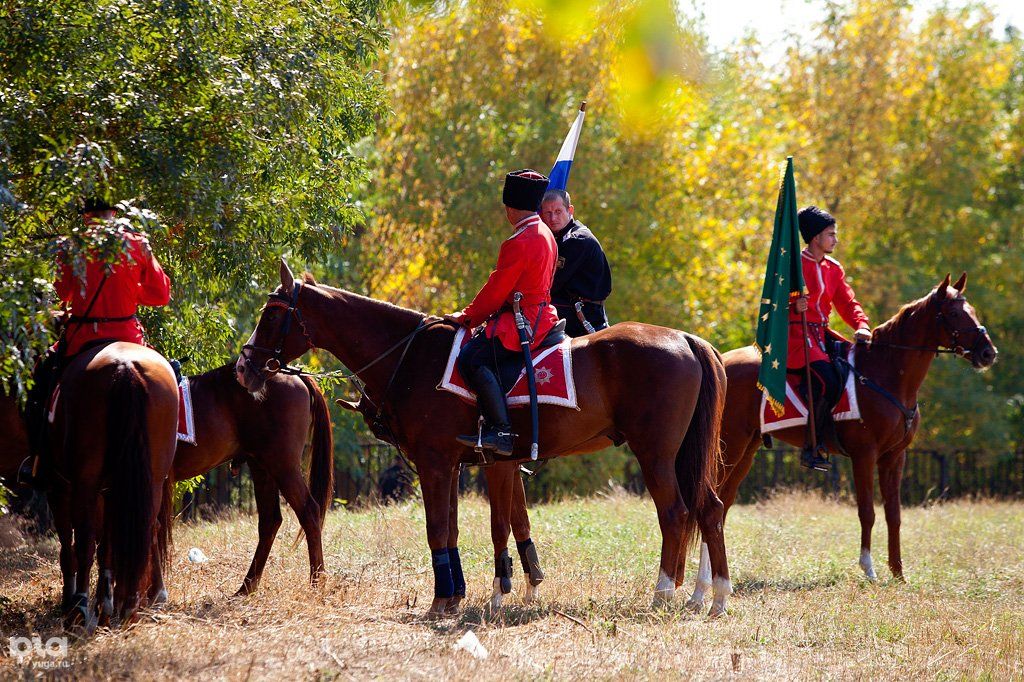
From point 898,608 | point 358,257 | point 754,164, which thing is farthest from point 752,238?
point 898,608

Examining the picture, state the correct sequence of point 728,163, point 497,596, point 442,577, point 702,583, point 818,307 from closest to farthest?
point 442,577, point 497,596, point 702,583, point 818,307, point 728,163

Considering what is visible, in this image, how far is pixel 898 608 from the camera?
8.29 m

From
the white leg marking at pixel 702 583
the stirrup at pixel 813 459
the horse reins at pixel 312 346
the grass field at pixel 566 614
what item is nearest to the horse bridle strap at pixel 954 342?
the stirrup at pixel 813 459

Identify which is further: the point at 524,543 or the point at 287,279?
the point at 524,543

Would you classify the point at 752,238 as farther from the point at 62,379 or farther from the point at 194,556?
the point at 62,379

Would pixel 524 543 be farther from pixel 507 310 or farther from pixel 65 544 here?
pixel 65 544

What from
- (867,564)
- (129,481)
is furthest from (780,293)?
(129,481)

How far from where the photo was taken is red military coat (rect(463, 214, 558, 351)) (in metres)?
7.61

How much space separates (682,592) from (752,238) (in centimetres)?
1524

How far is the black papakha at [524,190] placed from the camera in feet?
25.5

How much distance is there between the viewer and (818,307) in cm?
1059

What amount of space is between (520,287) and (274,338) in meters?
1.69

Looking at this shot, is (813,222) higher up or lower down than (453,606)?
higher up

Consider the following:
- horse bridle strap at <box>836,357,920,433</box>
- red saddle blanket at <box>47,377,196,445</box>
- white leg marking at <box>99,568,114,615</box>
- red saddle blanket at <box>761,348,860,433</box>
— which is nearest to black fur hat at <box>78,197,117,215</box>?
red saddle blanket at <box>47,377,196,445</box>
